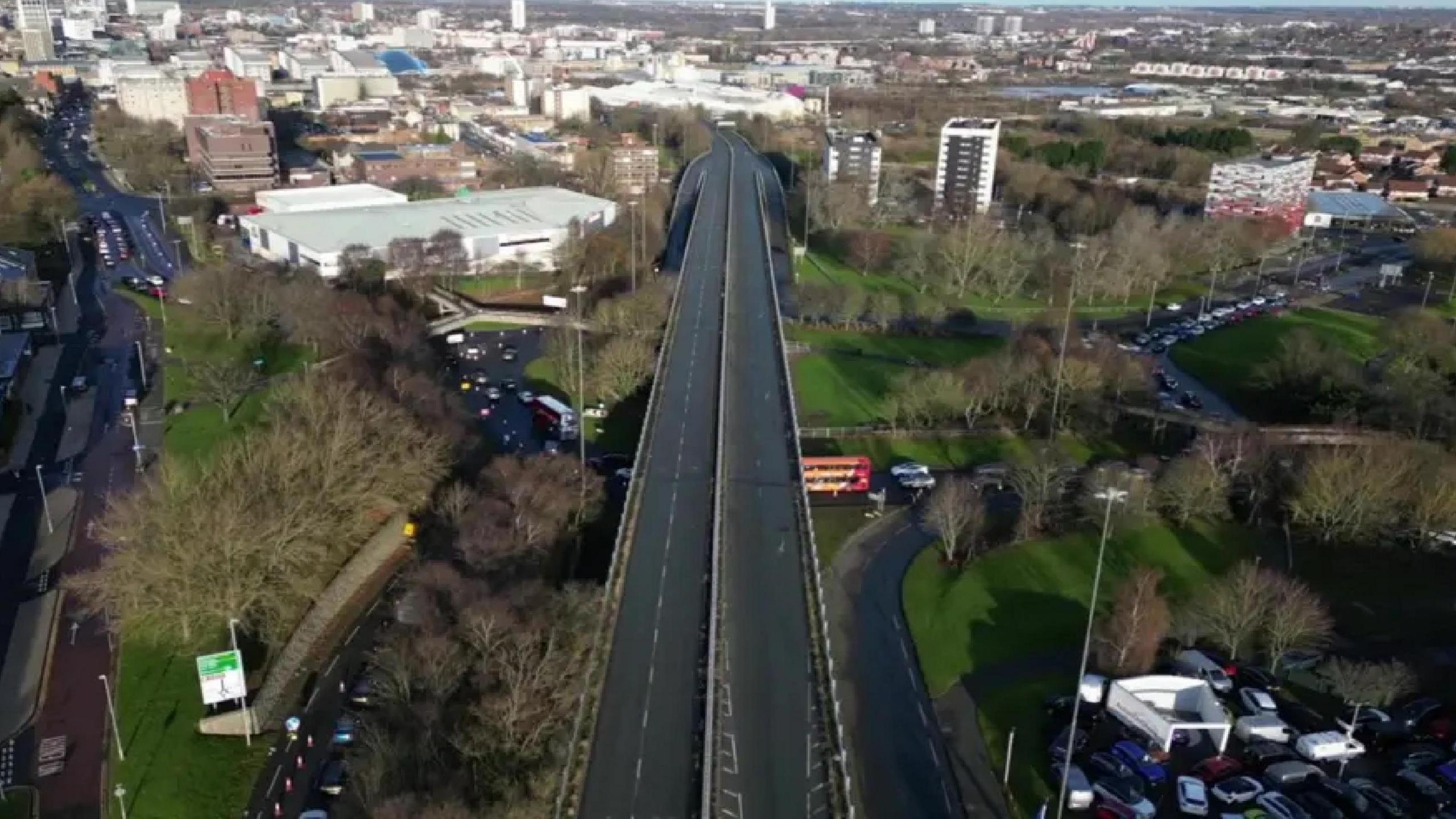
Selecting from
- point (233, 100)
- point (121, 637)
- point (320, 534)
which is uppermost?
point (233, 100)

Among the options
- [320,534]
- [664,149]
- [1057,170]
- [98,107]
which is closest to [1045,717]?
[320,534]

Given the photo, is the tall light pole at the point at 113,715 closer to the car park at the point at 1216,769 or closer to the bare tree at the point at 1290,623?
the car park at the point at 1216,769

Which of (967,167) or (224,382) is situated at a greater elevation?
(967,167)

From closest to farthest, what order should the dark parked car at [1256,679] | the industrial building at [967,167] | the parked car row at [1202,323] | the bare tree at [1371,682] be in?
the bare tree at [1371,682] → the dark parked car at [1256,679] → the parked car row at [1202,323] → the industrial building at [967,167]

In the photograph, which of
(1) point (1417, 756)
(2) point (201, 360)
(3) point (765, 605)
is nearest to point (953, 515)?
(3) point (765, 605)

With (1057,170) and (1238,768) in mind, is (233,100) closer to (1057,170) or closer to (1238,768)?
(1057,170)

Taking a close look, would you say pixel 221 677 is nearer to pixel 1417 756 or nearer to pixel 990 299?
pixel 1417 756

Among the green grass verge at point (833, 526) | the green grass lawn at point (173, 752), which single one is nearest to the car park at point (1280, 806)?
the green grass verge at point (833, 526)
